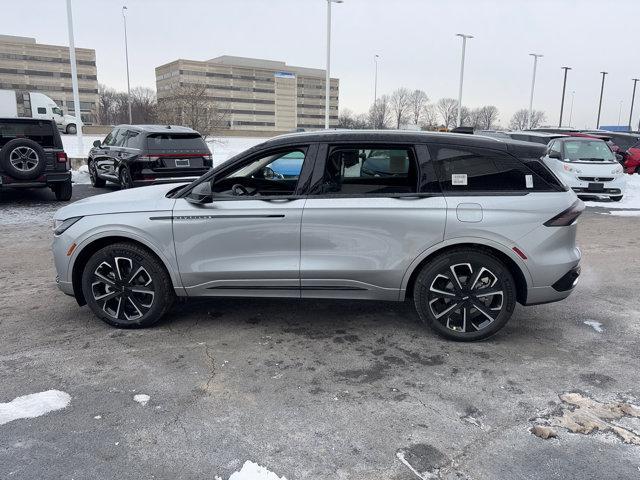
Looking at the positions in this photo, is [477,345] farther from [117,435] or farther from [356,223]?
[117,435]

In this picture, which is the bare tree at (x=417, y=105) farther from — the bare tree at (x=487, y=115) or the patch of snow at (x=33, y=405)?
the patch of snow at (x=33, y=405)

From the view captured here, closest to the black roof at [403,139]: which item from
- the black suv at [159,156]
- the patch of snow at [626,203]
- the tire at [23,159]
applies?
the tire at [23,159]

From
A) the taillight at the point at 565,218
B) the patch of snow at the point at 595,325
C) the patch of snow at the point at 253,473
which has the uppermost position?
the taillight at the point at 565,218

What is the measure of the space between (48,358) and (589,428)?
12.7 feet

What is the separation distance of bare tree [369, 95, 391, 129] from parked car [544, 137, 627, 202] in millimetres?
72797

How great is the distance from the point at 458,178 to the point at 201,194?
7.03ft

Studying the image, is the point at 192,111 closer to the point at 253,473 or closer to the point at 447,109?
the point at 253,473

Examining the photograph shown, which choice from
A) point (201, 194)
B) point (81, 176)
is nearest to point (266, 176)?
point (201, 194)

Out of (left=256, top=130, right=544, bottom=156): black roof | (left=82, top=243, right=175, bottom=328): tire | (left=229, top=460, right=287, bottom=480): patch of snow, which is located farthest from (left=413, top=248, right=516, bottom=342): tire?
(left=82, top=243, right=175, bottom=328): tire

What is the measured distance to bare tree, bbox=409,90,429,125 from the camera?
10281cm

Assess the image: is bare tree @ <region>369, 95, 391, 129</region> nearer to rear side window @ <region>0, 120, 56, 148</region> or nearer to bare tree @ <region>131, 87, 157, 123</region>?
bare tree @ <region>131, 87, 157, 123</region>

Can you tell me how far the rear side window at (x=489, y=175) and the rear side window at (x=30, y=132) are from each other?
9.39m

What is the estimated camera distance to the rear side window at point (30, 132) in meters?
10.2

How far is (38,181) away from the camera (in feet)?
35.2
